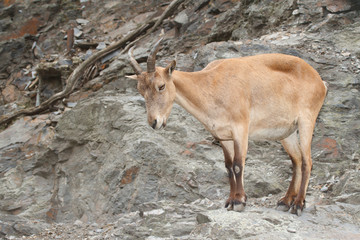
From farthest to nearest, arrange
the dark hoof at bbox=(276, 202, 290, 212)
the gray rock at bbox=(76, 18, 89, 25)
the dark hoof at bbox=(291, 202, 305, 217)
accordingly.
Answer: the gray rock at bbox=(76, 18, 89, 25), the dark hoof at bbox=(276, 202, 290, 212), the dark hoof at bbox=(291, 202, 305, 217)

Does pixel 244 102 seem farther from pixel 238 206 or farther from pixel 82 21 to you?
pixel 82 21

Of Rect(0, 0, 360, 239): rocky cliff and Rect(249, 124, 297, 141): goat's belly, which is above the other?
Rect(249, 124, 297, 141): goat's belly

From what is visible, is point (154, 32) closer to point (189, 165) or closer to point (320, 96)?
point (189, 165)

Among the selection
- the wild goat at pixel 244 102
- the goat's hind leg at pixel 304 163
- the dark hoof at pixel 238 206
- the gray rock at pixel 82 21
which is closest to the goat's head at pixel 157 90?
the wild goat at pixel 244 102

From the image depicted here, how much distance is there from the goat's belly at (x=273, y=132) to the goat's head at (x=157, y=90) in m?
1.47

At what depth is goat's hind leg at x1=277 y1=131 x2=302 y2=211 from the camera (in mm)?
6871

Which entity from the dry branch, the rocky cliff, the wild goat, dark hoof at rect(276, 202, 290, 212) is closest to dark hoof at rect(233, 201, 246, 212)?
the wild goat

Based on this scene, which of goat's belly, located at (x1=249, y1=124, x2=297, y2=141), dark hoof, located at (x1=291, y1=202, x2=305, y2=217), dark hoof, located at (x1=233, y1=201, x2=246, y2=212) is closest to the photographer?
dark hoof, located at (x1=233, y1=201, x2=246, y2=212)

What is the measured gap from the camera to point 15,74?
1544 cm

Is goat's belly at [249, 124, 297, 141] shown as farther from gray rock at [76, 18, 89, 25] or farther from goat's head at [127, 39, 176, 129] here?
gray rock at [76, 18, 89, 25]

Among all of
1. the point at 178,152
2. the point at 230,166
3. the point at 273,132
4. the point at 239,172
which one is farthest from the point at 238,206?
the point at 178,152

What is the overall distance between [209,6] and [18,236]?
8790 millimetres

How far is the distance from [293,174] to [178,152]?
107 inches

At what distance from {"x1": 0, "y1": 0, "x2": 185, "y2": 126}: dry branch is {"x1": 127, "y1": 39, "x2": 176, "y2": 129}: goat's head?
6.68 metres
